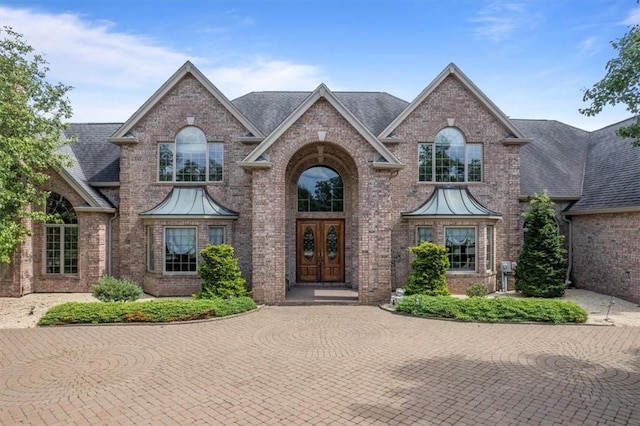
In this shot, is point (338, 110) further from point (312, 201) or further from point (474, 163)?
point (474, 163)

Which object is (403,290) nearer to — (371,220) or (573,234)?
(371,220)

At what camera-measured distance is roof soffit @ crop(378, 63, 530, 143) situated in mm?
16141

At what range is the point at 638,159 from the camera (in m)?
15.8

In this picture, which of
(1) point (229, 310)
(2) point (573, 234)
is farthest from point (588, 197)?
(1) point (229, 310)

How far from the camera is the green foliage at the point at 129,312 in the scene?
1069cm

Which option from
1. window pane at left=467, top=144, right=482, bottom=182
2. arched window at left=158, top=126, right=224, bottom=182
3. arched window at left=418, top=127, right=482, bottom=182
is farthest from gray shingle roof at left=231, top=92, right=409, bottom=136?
window pane at left=467, top=144, right=482, bottom=182

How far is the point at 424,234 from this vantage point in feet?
51.7

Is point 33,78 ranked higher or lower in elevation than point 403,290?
higher

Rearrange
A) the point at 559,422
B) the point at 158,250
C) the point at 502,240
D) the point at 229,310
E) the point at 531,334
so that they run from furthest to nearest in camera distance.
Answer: the point at 502,240 → the point at 158,250 → the point at 229,310 → the point at 531,334 → the point at 559,422

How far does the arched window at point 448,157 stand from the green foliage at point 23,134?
14.3m

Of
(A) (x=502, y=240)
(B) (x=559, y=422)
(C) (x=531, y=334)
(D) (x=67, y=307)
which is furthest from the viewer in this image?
(A) (x=502, y=240)

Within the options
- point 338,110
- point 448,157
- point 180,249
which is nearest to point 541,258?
point 448,157

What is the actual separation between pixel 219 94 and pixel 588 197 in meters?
16.4

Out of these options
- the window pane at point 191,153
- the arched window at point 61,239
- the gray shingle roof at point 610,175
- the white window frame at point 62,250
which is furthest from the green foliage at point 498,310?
the arched window at point 61,239
